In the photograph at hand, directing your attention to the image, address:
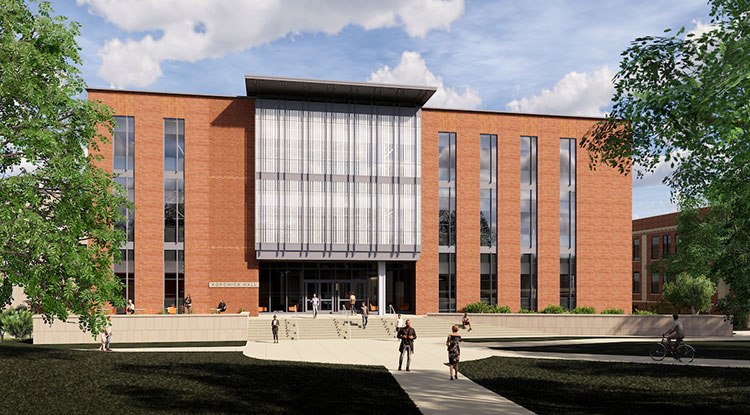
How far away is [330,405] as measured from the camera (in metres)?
15.4

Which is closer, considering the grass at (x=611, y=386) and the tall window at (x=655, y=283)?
the grass at (x=611, y=386)

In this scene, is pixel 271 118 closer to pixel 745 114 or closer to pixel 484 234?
pixel 484 234

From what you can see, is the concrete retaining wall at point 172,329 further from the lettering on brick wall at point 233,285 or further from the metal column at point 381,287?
the metal column at point 381,287

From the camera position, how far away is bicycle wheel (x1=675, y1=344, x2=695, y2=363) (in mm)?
26609

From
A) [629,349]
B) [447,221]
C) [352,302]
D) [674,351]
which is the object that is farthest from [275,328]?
[447,221]

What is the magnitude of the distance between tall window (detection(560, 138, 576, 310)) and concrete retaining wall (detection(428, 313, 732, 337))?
21.4 feet

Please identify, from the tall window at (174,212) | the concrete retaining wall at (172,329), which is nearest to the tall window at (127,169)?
the tall window at (174,212)

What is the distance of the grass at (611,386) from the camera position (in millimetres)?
15742

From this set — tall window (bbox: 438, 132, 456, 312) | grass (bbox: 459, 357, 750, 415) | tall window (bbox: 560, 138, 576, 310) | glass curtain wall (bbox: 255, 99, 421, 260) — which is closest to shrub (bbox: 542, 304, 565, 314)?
tall window (bbox: 560, 138, 576, 310)

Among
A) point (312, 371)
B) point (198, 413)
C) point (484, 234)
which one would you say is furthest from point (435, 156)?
point (198, 413)

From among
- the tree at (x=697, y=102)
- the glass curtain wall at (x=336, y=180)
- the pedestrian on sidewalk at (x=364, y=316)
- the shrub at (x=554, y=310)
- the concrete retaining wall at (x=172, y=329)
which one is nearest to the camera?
the tree at (x=697, y=102)

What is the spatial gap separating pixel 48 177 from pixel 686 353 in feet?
94.5

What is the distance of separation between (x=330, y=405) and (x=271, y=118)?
3609 centimetres

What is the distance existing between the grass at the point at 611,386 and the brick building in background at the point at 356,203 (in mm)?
25756
